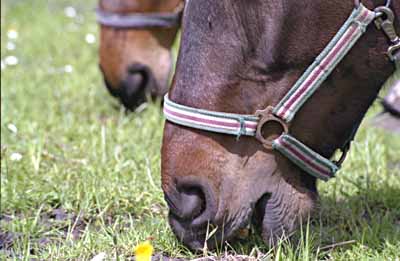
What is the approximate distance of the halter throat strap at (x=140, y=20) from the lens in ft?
12.4

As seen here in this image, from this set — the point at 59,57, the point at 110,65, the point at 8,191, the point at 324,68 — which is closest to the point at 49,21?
the point at 59,57

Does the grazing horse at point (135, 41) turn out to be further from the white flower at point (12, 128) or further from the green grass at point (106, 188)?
the white flower at point (12, 128)

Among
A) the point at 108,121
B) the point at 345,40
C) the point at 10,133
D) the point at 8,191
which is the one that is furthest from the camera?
the point at 108,121

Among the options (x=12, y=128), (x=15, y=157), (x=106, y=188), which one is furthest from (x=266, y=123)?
(x=12, y=128)

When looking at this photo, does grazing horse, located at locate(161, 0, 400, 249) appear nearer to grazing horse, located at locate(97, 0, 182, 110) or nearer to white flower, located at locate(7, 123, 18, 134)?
white flower, located at locate(7, 123, 18, 134)

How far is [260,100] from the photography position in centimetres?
209

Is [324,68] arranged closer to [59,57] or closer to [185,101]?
[185,101]

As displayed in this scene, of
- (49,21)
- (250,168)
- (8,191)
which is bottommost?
(49,21)

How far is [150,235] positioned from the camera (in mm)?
2406

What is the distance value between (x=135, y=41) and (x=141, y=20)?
0.31 ft

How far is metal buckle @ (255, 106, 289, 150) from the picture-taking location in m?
2.09

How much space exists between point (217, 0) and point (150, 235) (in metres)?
0.69

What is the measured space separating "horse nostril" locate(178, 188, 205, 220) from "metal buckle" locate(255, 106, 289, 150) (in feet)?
0.63

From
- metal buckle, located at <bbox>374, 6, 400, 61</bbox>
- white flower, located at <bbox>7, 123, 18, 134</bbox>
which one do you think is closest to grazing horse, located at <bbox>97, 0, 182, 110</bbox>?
white flower, located at <bbox>7, 123, 18, 134</bbox>
